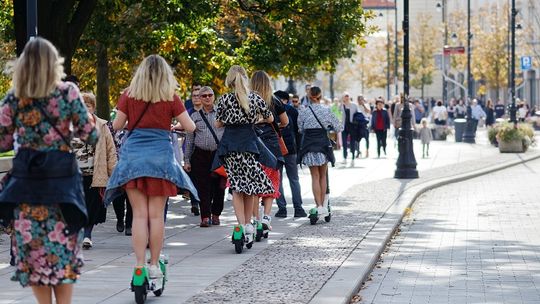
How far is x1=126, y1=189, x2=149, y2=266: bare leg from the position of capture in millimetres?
9047

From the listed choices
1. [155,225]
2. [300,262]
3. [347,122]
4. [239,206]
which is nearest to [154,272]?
[155,225]

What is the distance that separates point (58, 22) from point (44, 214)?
10.7m

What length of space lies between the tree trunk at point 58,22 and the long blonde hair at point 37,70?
9.29 meters

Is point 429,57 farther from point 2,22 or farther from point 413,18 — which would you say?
point 2,22

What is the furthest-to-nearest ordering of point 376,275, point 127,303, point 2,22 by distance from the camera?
point 2,22
point 376,275
point 127,303

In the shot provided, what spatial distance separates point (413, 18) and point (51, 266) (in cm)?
11468

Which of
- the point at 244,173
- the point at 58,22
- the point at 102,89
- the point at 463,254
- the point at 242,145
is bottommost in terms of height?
the point at 463,254

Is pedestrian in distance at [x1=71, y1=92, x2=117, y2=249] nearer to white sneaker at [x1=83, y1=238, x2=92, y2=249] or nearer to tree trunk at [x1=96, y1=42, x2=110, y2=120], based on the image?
white sneaker at [x1=83, y1=238, x2=92, y2=249]

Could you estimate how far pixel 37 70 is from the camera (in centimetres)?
679

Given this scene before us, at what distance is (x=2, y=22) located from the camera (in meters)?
22.2

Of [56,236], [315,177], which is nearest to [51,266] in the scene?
[56,236]

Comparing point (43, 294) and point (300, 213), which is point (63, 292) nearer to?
point (43, 294)

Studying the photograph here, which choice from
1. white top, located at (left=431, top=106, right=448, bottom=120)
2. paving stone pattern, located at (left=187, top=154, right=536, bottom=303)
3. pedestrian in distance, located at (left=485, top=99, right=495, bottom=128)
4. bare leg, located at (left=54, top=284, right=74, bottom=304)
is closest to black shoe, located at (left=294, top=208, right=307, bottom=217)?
paving stone pattern, located at (left=187, top=154, right=536, bottom=303)

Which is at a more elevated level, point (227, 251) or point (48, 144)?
point (48, 144)
